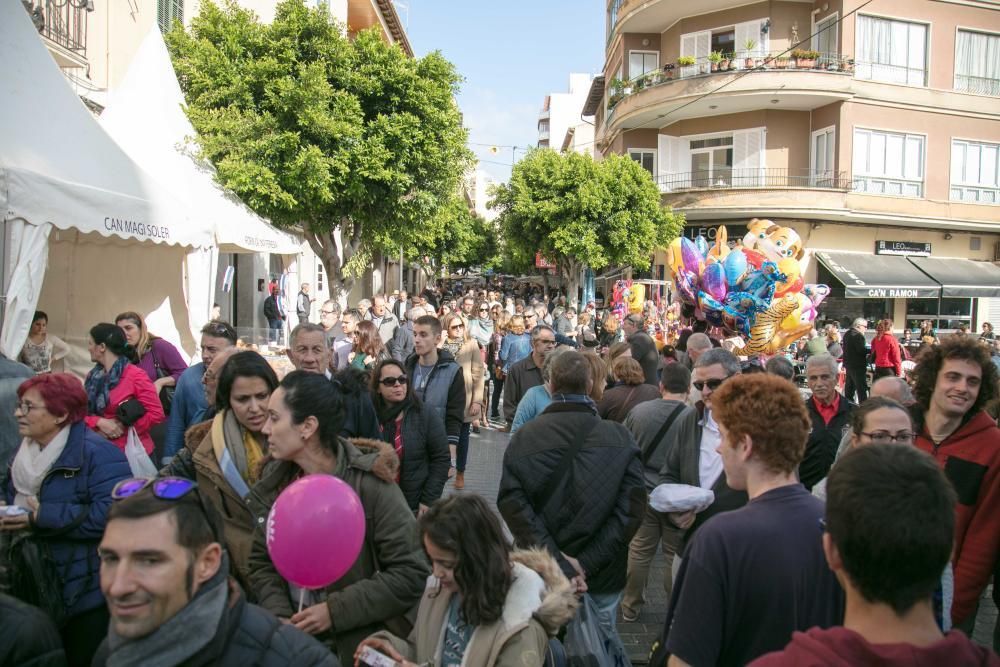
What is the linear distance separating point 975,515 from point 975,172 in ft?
89.0

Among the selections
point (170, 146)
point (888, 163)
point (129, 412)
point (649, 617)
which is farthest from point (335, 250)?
point (888, 163)

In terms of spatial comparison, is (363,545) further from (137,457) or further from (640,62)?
(640,62)

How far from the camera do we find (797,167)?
25.2m

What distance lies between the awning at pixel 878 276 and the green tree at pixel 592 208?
17.8 feet

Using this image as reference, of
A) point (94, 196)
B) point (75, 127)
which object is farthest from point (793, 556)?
point (75, 127)

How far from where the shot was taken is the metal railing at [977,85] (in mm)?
24766

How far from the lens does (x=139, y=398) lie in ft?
15.7

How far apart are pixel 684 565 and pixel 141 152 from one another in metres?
11.0

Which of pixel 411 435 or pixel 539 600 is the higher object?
pixel 411 435

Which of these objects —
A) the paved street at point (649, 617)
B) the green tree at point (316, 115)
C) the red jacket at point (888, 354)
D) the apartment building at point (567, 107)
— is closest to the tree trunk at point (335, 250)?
the green tree at point (316, 115)

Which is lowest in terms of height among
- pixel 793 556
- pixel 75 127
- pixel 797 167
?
pixel 793 556

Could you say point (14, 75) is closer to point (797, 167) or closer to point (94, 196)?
point (94, 196)

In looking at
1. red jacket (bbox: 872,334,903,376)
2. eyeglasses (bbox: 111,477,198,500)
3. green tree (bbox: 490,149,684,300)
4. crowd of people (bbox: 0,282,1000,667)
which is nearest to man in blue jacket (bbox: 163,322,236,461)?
crowd of people (bbox: 0,282,1000,667)

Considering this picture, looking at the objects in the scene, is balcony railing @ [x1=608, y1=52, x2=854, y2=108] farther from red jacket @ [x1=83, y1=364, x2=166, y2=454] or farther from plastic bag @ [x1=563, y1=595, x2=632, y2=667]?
plastic bag @ [x1=563, y1=595, x2=632, y2=667]
